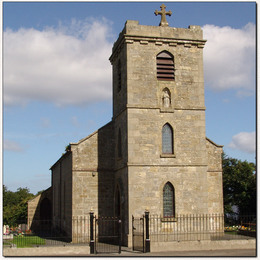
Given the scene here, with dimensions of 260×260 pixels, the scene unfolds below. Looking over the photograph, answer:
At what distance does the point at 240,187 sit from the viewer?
1678 inches

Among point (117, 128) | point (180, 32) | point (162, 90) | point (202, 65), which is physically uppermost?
point (180, 32)

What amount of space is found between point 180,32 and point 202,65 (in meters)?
2.51

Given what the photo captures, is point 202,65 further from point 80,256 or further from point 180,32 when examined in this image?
point 80,256

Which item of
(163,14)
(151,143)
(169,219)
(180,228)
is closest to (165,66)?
(163,14)

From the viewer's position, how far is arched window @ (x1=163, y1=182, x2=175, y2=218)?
23.4 meters

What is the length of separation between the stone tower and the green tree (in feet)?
58.4

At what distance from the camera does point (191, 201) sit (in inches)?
932

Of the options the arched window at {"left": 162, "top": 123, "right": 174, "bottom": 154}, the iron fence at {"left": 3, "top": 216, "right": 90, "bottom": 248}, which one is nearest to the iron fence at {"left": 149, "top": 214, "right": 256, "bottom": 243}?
the arched window at {"left": 162, "top": 123, "right": 174, "bottom": 154}

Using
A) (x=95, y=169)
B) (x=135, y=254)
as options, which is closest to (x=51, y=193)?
(x=95, y=169)

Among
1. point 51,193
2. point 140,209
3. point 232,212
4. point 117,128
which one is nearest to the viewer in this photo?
point 140,209

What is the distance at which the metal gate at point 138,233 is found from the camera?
2158 centimetres

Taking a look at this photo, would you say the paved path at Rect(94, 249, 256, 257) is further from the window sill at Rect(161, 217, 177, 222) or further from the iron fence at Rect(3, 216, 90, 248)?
the iron fence at Rect(3, 216, 90, 248)

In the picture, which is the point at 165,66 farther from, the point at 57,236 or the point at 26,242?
the point at 57,236

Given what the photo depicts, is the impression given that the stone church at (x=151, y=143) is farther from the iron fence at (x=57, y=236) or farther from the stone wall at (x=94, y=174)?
the iron fence at (x=57, y=236)
